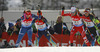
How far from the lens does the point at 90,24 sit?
24.3 feet

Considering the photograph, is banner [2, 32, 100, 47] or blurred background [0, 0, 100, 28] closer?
blurred background [0, 0, 100, 28]

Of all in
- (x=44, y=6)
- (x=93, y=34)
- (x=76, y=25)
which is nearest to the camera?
(x=44, y=6)

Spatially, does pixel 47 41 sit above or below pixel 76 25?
below

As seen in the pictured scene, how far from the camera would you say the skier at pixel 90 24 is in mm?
7354

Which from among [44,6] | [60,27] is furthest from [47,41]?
[44,6]

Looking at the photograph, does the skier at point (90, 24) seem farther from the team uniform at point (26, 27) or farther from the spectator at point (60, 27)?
the team uniform at point (26, 27)

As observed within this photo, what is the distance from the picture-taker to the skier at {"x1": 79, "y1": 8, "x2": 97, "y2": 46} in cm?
735

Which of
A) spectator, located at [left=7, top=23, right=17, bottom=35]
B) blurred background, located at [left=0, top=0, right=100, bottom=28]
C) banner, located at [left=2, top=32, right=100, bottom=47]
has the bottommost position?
banner, located at [left=2, top=32, right=100, bottom=47]

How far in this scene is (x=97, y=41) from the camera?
24.5 feet

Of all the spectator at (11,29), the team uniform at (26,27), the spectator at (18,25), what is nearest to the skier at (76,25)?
the team uniform at (26,27)

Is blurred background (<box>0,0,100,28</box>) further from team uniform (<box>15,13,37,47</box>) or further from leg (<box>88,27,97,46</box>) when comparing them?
leg (<box>88,27,97,46</box>)

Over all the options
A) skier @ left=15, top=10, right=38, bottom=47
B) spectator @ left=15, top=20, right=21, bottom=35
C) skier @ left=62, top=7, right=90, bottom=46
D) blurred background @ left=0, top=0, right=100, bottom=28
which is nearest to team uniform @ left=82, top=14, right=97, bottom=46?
skier @ left=62, top=7, right=90, bottom=46

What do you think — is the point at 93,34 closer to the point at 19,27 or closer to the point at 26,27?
the point at 26,27

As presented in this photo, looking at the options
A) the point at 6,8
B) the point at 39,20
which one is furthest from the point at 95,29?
the point at 6,8
